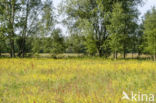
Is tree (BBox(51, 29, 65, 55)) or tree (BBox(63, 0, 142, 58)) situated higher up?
tree (BBox(63, 0, 142, 58))

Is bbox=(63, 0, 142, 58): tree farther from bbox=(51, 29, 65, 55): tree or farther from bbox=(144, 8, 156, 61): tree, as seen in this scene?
bbox=(144, 8, 156, 61): tree

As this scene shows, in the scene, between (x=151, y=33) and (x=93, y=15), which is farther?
(x=151, y=33)

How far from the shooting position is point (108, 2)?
22.8 meters

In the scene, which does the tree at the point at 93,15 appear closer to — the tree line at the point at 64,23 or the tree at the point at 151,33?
the tree line at the point at 64,23

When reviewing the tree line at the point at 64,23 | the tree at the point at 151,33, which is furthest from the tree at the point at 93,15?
the tree at the point at 151,33

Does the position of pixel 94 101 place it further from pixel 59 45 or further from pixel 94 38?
pixel 94 38

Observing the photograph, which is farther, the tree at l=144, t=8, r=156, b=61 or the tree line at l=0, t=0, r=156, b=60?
the tree at l=144, t=8, r=156, b=61

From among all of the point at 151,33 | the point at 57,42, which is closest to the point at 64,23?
the point at 57,42

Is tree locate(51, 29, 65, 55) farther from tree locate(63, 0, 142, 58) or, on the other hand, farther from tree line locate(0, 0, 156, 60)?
tree locate(63, 0, 142, 58)

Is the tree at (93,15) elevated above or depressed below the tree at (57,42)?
above

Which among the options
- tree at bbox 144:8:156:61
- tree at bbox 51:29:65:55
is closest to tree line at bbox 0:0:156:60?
tree at bbox 51:29:65:55

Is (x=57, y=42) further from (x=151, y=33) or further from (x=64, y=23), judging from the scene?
(x=151, y=33)

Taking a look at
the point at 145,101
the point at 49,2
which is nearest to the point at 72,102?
the point at 145,101

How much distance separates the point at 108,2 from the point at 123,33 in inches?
253
